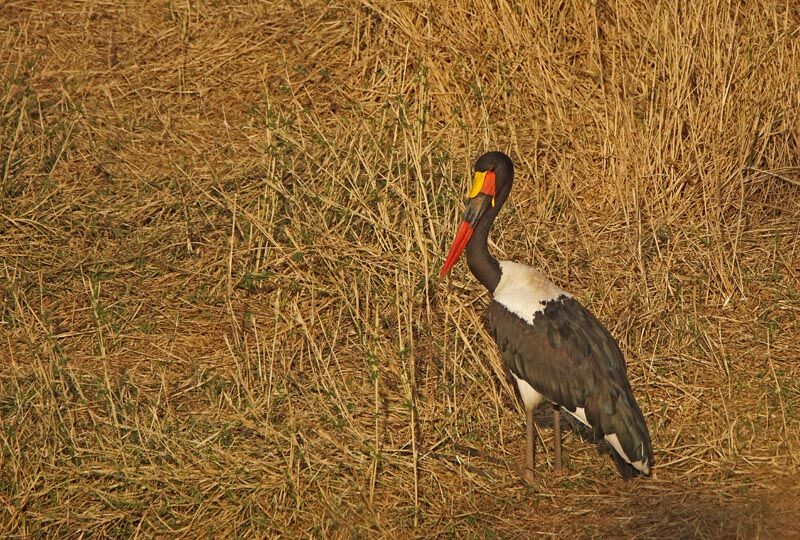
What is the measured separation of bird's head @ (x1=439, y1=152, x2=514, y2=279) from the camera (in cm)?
561

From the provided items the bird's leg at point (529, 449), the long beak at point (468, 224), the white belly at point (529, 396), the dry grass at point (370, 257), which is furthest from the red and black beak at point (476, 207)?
the bird's leg at point (529, 449)

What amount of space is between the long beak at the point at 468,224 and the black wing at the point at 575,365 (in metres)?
0.33

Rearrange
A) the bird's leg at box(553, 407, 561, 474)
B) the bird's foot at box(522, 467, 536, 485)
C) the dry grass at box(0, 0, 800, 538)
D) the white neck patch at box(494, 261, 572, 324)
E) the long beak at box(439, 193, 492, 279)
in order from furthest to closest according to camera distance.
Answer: the long beak at box(439, 193, 492, 279) → the white neck patch at box(494, 261, 572, 324) → the bird's leg at box(553, 407, 561, 474) → the bird's foot at box(522, 467, 536, 485) → the dry grass at box(0, 0, 800, 538)

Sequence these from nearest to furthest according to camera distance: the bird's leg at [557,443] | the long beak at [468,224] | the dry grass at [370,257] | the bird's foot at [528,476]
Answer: the dry grass at [370,257] → the bird's foot at [528,476] → the bird's leg at [557,443] → the long beak at [468,224]

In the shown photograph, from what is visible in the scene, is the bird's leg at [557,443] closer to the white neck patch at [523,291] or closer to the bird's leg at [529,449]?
the bird's leg at [529,449]

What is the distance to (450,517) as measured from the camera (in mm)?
4859

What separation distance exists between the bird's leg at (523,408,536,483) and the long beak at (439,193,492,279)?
33.2 inches

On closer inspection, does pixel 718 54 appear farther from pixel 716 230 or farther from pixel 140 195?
pixel 140 195

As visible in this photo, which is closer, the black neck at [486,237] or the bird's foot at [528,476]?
the bird's foot at [528,476]

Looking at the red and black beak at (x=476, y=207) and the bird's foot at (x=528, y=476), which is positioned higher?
the red and black beak at (x=476, y=207)

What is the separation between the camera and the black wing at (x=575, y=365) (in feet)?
16.5

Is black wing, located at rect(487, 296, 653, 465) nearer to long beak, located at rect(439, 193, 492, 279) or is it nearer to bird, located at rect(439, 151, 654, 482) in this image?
bird, located at rect(439, 151, 654, 482)

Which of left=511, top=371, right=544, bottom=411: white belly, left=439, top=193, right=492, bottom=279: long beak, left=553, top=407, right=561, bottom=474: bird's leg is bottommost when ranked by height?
left=553, top=407, right=561, bottom=474: bird's leg

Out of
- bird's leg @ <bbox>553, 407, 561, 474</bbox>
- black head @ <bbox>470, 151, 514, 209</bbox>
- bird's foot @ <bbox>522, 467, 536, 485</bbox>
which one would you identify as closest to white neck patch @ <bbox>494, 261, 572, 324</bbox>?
black head @ <bbox>470, 151, 514, 209</bbox>
